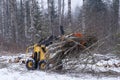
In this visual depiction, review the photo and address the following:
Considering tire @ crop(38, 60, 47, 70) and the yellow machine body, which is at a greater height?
the yellow machine body

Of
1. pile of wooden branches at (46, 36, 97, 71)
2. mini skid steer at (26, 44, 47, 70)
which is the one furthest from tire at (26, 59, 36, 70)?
pile of wooden branches at (46, 36, 97, 71)

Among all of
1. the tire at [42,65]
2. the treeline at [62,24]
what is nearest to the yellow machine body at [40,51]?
the tire at [42,65]

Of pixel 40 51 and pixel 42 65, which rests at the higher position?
pixel 40 51

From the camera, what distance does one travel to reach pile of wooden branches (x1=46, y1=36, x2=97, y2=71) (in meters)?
10.4

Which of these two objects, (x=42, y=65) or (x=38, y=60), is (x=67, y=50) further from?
(x=38, y=60)

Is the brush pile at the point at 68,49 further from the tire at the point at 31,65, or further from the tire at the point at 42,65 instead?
the tire at the point at 31,65

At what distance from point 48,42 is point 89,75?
6.52 feet

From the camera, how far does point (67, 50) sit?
34.4ft

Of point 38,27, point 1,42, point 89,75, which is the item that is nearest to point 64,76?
point 89,75

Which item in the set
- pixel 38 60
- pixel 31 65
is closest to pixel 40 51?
pixel 38 60

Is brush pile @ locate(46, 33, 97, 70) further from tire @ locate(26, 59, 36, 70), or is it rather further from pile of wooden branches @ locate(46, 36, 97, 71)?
tire @ locate(26, 59, 36, 70)

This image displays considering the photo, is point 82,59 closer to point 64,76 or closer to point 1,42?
point 64,76

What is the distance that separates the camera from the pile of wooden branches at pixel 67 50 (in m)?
10.4

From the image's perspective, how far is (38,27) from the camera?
29.9 m
